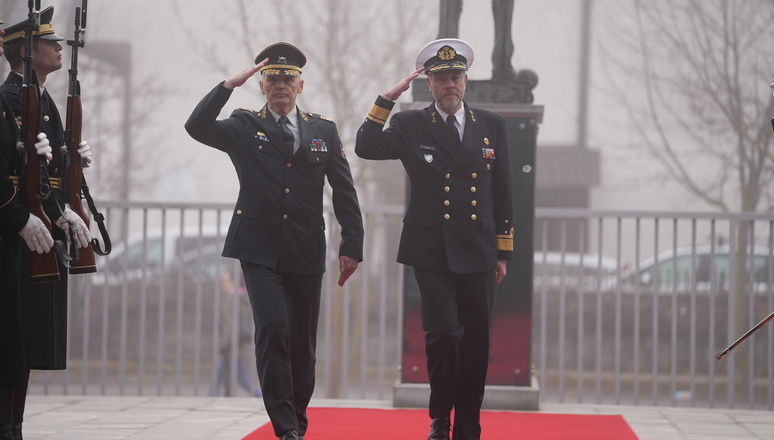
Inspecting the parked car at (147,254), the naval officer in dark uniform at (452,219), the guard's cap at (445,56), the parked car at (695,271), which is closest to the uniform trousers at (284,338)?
the naval officer in dark uniform at (452,219)

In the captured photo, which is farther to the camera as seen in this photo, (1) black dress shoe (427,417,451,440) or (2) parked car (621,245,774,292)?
(2) parked car (621,245,774,292)

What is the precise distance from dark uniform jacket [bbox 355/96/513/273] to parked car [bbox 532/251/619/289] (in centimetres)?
310

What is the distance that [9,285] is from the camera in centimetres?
500

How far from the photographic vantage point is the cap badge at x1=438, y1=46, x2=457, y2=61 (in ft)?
18.6

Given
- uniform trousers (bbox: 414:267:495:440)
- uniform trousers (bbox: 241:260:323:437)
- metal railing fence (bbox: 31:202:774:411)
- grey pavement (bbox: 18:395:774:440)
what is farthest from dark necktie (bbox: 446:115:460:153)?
metal railing fence (bbox: 31:202:774:411)

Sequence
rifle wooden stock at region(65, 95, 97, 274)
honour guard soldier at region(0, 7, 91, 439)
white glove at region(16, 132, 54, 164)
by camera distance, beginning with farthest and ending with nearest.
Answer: rifle wooden stock at region(65, 95, 97, 274) → honour guard soldier at region(0, 7, 91, 439) → white glove at region(16, 132, 54, 164)

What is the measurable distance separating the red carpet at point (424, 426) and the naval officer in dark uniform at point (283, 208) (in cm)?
60

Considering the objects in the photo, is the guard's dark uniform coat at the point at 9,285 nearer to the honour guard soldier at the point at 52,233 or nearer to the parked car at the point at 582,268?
the honour guard soldier at the point at 52,233

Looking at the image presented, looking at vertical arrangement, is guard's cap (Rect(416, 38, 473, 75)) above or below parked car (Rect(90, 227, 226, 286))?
above

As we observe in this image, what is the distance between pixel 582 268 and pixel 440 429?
3.70 meters

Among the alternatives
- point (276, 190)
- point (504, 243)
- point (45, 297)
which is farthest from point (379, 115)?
point (45, 297)

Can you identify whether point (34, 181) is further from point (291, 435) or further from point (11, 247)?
point (291, 435)

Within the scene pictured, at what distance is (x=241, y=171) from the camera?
5879 mm

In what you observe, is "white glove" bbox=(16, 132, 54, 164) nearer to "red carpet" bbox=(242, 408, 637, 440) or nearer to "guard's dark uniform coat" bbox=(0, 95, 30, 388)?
"guard's dark uniform coat" bbox=(0, 95, 30, 388)
